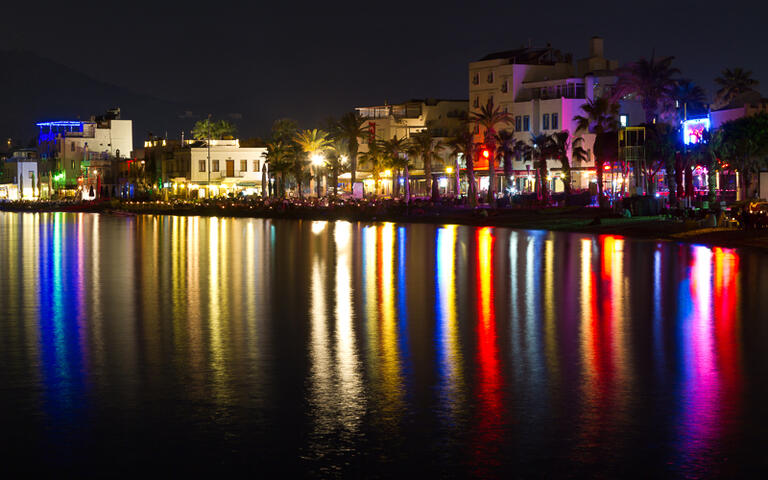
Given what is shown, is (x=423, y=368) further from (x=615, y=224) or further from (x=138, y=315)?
(x=615, y=224)

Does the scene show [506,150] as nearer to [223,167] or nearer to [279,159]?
[279,159]

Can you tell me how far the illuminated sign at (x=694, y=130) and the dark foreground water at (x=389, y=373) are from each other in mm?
36657

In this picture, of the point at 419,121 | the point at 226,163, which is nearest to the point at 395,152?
the point at 419,121

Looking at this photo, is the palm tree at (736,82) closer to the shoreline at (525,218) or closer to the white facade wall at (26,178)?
the shoreline at (525,218)

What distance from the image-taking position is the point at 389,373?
11.6 meters

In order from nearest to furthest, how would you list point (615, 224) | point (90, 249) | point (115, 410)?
point (115, 410)
point (90, 249)
point (615, 224)

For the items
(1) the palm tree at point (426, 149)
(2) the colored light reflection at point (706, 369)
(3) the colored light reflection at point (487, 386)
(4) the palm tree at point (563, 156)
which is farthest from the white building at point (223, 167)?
(2) the colored light reflection at point (706, 369)

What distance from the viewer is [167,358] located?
12.6m

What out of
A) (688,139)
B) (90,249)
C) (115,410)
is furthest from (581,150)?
(115,410)

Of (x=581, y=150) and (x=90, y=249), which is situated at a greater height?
(x=581, y=150)

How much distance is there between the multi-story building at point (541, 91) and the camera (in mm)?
86938

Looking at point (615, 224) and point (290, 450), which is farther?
point (615, 224)

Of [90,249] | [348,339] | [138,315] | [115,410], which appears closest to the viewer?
[115,410]

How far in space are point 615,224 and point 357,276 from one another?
88.4 feet
